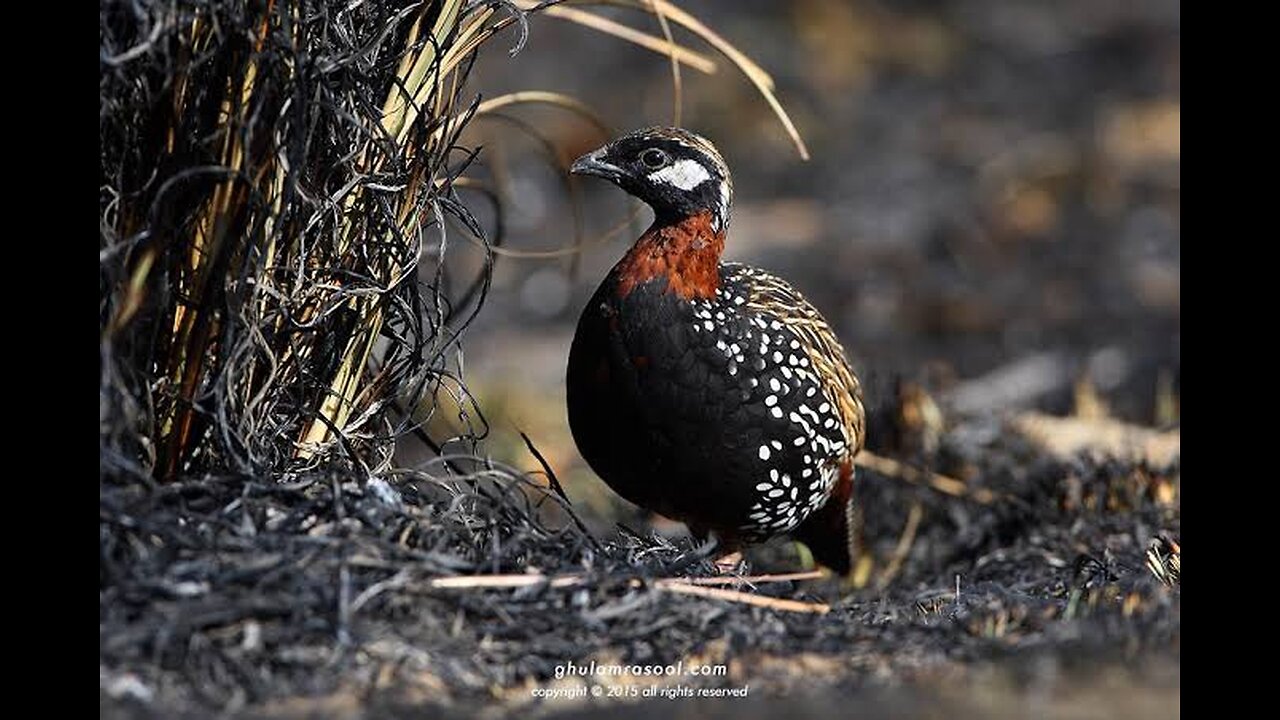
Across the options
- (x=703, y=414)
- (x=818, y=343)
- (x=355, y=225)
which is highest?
(x=355, y=225)

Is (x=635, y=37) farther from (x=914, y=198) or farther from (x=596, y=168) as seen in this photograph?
(x=914, y=198)

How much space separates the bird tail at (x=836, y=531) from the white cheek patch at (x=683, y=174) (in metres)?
1.05

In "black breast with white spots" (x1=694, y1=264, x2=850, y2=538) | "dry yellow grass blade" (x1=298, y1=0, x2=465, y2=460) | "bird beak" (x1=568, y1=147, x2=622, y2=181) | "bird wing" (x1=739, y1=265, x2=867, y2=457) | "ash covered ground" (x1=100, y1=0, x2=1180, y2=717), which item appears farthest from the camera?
"bird wing" (x1=739, y1=265, x2=867, y2=457)

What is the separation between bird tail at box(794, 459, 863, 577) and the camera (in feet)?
16.5

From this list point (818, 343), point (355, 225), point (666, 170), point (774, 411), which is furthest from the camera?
point (818, 343)

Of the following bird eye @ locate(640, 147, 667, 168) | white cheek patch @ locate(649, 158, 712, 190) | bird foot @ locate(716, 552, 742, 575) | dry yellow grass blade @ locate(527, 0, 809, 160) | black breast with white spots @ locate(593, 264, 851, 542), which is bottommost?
bird foot @ locate(716, 552, 742, 575)

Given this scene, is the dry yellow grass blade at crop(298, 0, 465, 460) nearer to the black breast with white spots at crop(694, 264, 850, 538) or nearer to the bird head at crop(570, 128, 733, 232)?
the bird head at crop(570, 128, 733, 232)

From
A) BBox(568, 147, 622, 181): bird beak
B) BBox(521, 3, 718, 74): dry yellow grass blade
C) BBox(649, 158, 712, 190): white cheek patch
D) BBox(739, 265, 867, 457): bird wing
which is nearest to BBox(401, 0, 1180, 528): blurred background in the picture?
BBox(568, 147, 622, 181): bird beak

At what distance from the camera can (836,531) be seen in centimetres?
522

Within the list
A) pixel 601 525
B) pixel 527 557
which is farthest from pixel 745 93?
pixel 527 557

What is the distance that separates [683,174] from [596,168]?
0.25 meters

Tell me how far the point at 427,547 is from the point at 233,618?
0.53m

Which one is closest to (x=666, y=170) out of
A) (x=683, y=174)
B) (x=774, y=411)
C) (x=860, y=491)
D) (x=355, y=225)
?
(x=683, y=174)

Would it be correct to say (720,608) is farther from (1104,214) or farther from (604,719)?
(1104,214)
